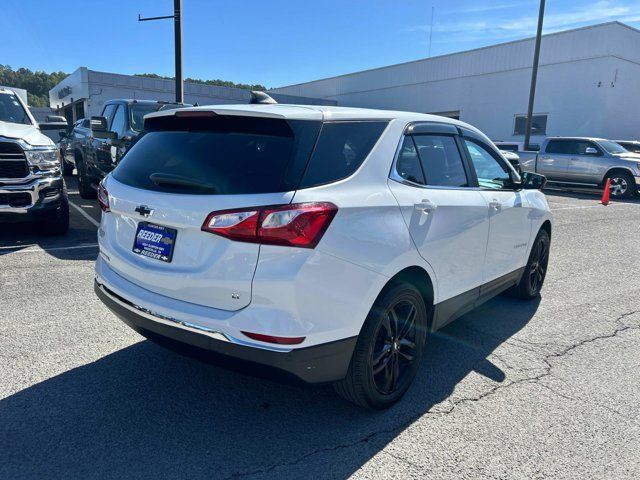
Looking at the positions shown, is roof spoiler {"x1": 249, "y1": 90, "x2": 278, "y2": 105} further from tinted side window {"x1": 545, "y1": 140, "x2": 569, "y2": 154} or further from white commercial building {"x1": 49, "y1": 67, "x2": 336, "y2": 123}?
white commercial building {"x1": 49, "y1": 67, "x2": 336, "y2": 123}

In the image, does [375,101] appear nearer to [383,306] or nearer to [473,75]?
[473,75]

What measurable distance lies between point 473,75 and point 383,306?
30.1 meters

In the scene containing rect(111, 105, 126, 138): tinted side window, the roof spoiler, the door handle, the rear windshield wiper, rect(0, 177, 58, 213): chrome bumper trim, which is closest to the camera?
the rear windshield wiper

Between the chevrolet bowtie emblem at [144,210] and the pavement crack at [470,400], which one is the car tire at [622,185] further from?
the chevrolet bowtie emblem at [144,210]

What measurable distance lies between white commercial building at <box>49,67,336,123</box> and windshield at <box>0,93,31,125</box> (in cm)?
2186

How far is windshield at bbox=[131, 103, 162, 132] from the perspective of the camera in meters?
8.60

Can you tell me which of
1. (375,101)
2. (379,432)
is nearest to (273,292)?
(379,432)

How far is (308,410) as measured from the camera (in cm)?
302

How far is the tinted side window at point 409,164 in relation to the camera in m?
3.08

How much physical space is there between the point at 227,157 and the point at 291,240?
0.64 metres

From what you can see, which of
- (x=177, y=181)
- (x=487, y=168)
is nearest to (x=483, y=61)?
(x=487, y=168)

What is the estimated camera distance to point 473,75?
2969 centimetres

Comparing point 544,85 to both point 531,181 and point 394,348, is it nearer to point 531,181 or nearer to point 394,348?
point 531,181

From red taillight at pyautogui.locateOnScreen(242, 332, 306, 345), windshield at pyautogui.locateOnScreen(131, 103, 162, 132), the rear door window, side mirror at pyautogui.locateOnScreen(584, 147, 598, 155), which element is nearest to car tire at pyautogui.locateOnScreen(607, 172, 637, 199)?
side mirror at pyautogui.locateOnScreen(584, 147, 598, 155)
